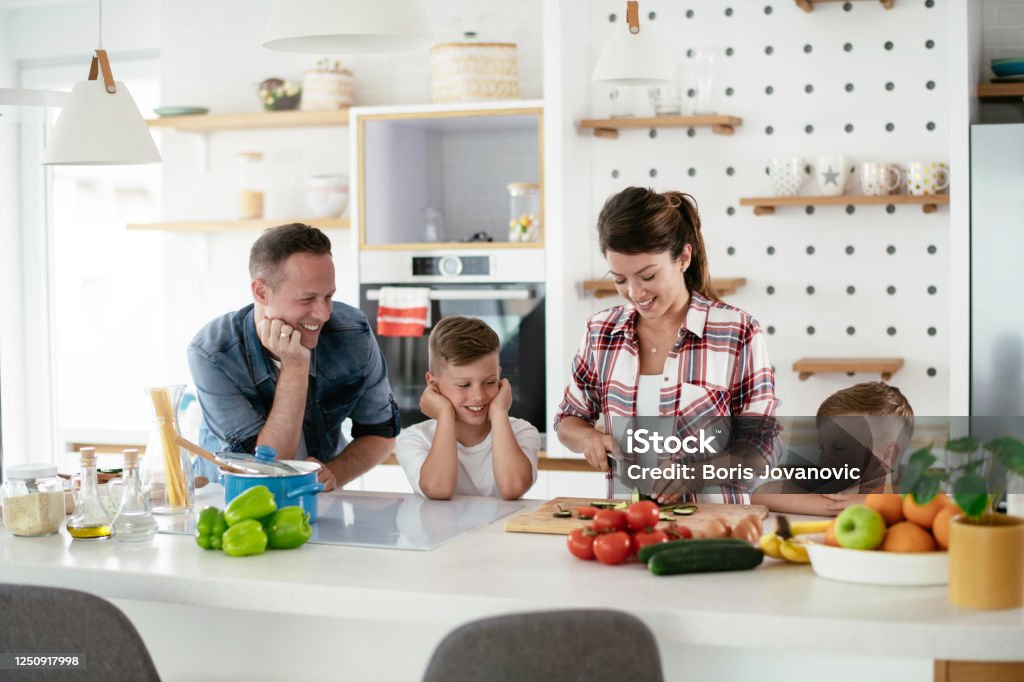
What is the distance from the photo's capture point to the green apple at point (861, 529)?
5.46ft

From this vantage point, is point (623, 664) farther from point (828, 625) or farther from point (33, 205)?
point (33, 205)

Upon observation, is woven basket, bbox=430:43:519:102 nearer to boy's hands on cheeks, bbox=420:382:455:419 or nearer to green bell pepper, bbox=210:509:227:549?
boy's hands on cheeks, bbox=420:382:455:419

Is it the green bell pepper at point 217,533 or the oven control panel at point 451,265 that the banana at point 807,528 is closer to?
the green bell pepper at point 217,533

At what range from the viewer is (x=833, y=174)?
4016 mm

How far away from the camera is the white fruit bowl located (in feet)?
5.36

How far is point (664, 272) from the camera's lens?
255cm

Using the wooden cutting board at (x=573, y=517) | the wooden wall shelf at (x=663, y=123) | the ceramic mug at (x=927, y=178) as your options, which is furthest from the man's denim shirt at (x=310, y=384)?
the ceramic mug at (x=927, y=178)

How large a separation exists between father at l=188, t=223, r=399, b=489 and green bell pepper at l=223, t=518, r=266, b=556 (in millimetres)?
670

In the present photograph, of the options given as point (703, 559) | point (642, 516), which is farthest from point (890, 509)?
point (642, 516)

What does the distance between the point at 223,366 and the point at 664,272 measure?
1.02m

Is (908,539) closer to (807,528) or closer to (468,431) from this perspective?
(807,528)

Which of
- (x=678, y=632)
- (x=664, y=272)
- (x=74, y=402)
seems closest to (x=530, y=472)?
(x=664, y=272)

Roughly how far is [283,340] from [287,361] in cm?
6

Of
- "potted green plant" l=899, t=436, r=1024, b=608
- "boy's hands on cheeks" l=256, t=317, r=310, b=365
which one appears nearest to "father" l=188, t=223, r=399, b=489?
"boy's hands on cheeks" l=256, t=317, r=310, b=365
